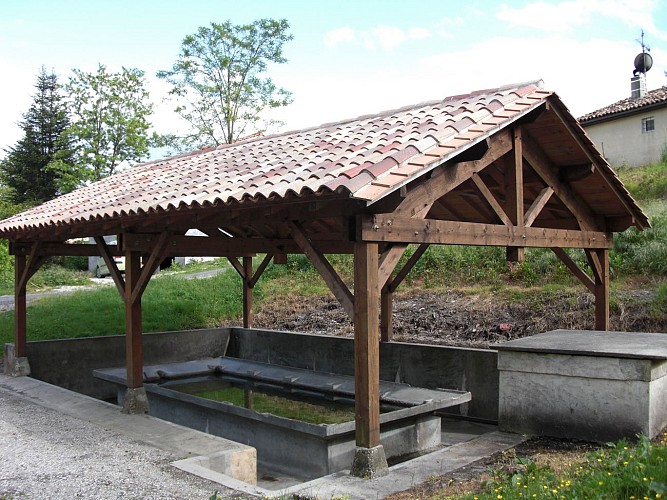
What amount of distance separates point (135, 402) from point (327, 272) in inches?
133

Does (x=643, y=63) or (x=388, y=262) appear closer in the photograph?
(x=388, y=262)

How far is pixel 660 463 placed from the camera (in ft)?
11.8

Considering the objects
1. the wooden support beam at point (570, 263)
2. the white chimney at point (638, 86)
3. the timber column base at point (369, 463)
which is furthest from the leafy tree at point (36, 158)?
the timber column base at point (369, 463)

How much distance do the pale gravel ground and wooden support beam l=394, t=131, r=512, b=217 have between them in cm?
261

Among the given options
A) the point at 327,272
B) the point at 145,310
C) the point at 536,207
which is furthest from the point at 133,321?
the point at 145,310

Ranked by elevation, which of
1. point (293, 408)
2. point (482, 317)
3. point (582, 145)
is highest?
point (582, 145)

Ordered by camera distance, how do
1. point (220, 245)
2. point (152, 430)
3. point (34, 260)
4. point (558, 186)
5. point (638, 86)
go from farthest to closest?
1. point (638, 86)
2. point (34, 260)
3. point (220, 245)
4. point (558, 186)
5. point (152, 430)

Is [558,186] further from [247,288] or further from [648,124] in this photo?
[648,124]

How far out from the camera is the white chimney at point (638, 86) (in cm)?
2523

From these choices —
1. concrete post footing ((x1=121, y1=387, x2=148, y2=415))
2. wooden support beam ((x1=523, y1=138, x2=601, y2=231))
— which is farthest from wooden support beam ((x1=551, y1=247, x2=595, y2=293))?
concrete post footing ((x1=121, y1=387, x2=148, y2=415))

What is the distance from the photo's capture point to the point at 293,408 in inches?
310

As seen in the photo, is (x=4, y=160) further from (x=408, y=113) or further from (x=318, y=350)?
(x=408, y=113)

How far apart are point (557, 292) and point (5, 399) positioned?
28.0 feet

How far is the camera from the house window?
21766 millimetres
